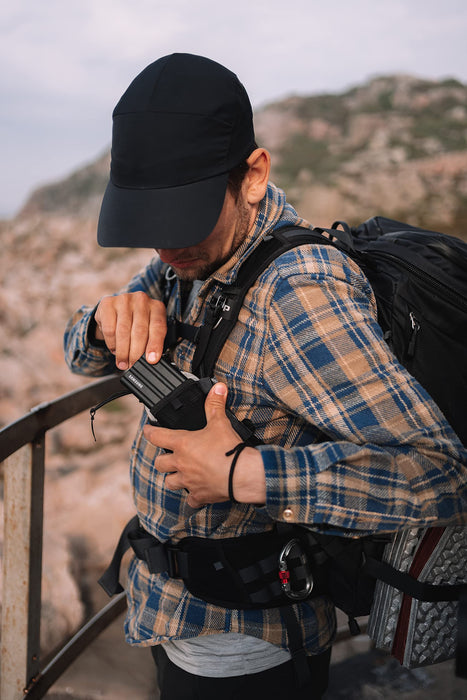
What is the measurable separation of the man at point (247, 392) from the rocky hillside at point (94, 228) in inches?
112

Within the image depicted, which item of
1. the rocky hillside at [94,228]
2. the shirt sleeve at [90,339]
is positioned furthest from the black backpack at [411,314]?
the rocky hillside at [94,228]

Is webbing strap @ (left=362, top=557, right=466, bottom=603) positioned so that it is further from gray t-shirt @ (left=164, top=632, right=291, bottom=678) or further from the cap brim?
the cap brim

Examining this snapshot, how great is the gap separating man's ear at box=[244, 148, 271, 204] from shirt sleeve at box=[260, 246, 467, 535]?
218mm

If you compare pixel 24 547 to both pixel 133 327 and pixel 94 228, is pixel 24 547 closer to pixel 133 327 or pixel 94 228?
pixel 133 327

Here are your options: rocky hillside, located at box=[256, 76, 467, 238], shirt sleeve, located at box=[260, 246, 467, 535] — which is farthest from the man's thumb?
rocky hillside, located at box=[256, 76, 467, 238]

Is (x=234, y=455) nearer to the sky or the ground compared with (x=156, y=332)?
nearer to the ground

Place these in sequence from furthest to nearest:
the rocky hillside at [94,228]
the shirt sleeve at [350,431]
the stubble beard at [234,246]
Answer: the rocky hillside at [94,228] < the stubble beard at [234,246] < the shirt sleeve at [350,431]

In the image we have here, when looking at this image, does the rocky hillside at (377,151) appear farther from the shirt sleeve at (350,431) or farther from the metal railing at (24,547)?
the shirt sleeve at (350,431)

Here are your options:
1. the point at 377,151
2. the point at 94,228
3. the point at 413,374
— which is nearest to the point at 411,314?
the point at 413,374

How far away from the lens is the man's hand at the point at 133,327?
Result: 1289 mm

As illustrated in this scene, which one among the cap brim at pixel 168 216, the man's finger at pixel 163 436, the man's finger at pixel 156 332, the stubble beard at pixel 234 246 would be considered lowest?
the man's finger at pixel 163 436

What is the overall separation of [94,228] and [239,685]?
11912mm

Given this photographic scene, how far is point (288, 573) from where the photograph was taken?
128cm

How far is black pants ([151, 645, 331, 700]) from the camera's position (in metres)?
1.29
